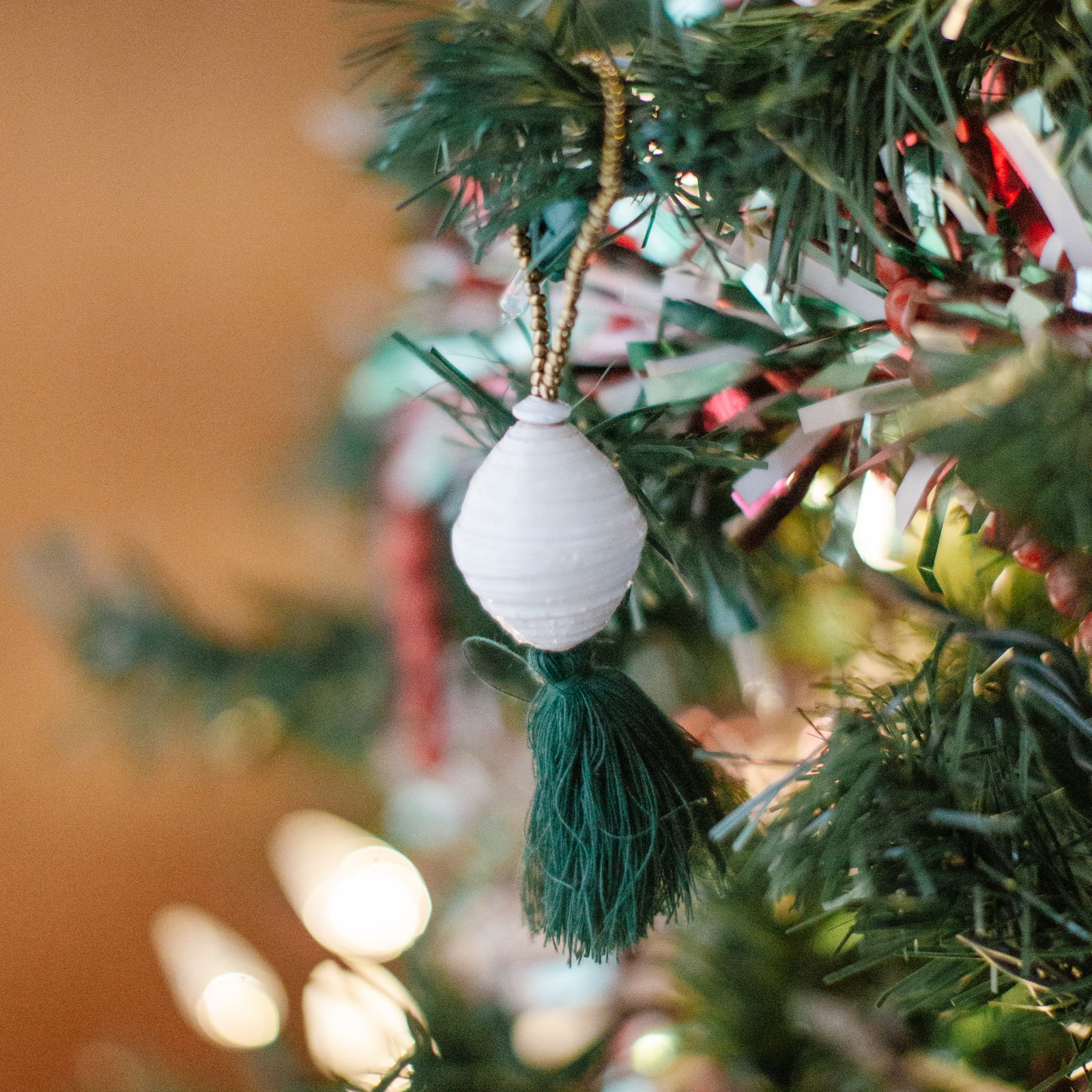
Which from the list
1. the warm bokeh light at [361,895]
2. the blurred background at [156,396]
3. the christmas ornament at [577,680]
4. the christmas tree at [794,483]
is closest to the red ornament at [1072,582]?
the christmas tree at [794,483]

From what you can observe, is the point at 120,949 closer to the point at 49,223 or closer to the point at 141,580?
the point at 141,580

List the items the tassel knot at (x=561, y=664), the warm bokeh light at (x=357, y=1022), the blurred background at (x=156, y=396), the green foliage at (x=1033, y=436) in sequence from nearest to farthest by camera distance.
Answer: the green foliage at (x=1033, y=436)
the tassel knot at (x=561, y=664)
the warm bokeh light at (x=357, y=1022)
the blurred background at (x=156, y=396)

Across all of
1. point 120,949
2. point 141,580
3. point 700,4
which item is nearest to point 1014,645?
point 700,4

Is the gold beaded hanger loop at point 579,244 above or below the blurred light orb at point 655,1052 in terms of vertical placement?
above

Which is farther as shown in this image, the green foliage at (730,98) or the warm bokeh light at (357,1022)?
the warm bokeh light at (357,1022)

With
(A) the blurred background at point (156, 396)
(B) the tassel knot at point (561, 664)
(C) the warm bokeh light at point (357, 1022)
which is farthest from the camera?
(A) the blurred background at point (156, 396)

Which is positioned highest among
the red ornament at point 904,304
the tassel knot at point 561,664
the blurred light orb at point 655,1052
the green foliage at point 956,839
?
the red ornament at point 904,304

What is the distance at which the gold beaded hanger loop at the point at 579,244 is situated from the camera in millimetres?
177

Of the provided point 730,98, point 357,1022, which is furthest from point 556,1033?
point 730,98

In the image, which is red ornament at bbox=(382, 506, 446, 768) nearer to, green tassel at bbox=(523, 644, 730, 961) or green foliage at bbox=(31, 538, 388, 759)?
green foliage at bbox=(31, 538, 388, 759)

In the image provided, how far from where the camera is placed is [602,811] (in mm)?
235

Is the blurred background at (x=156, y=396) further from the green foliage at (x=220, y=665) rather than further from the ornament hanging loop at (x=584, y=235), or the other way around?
the ornament hanging loop at (x=584, y=235)

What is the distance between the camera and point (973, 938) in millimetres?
192

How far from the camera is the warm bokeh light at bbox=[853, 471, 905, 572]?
0.87 feet
